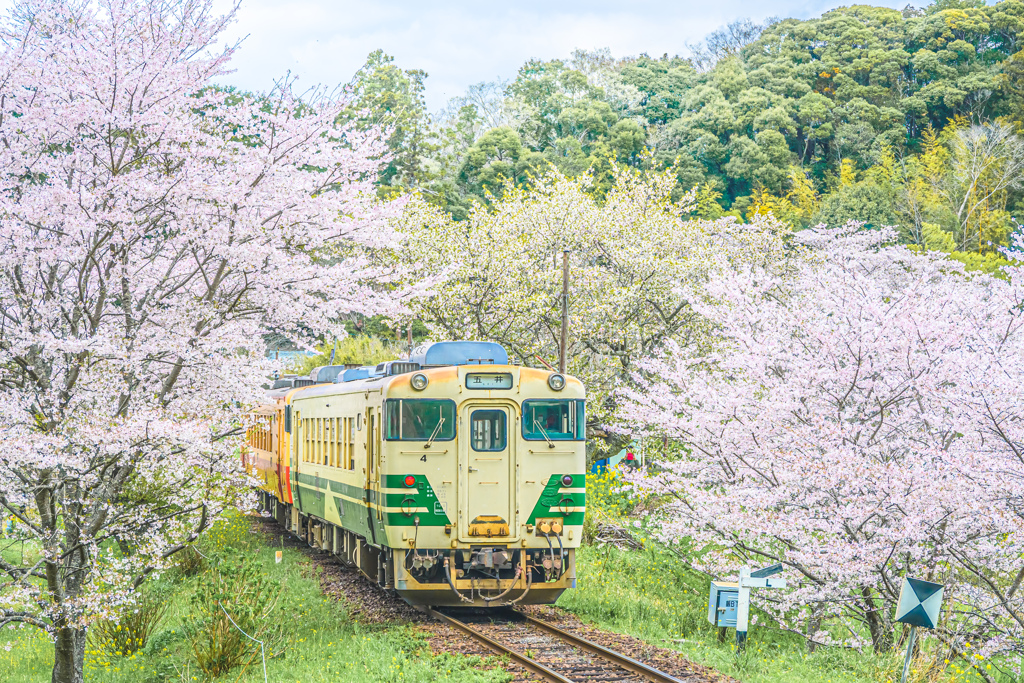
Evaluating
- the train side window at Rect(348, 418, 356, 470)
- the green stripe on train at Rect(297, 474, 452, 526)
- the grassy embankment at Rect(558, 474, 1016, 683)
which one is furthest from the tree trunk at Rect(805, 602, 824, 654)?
the train side window at Rect(348, 418, 356, 470)

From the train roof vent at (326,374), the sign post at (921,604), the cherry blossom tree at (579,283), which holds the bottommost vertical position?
the sign post at (921,604)

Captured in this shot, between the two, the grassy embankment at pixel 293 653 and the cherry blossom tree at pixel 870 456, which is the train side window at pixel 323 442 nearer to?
the grassy embankment at pixel 293 653

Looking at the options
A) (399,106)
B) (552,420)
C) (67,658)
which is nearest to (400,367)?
(552,420)

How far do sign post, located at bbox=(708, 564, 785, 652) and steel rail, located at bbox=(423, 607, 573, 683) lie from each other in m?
2.11

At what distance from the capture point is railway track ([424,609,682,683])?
8516mm

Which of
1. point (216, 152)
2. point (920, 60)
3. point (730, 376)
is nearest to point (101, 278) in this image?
point (216, 152)

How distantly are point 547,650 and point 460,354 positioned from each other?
3737 millimetres

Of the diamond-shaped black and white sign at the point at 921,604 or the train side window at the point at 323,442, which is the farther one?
the train side window at the point at 323,442

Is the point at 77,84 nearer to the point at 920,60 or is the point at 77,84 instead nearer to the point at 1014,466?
the point at 1014,466

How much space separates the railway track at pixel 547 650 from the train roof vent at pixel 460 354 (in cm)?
298

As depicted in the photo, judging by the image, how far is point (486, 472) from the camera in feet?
35.1

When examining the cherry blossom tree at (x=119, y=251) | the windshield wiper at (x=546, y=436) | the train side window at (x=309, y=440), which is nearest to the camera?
the cherry blossom tree at (x=119, y=251)

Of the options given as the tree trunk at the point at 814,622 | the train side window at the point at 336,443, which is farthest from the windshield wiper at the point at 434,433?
the tree trunk at the point at 814,622

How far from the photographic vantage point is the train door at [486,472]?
10625mm
